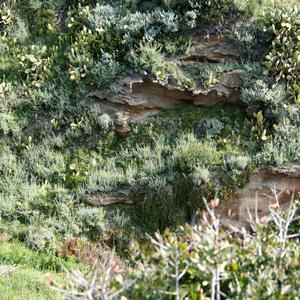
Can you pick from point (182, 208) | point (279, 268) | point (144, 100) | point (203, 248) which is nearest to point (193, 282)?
point (203, 248)

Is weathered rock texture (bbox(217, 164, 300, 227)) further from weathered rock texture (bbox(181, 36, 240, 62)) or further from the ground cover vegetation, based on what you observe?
weathered rock texture (bbox(181, 36, 240, 62))

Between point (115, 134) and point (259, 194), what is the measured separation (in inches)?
102

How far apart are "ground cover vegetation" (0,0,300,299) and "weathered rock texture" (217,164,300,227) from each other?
130 mm

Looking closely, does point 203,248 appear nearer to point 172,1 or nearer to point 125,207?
point 125,207

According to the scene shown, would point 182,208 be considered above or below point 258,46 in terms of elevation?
below

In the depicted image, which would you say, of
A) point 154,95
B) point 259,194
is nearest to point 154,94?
point 154,95

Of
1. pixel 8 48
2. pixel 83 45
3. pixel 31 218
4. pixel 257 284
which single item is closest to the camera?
pixel 257 284

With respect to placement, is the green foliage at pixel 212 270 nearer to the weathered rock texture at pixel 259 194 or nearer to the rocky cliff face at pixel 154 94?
the weathered rock texture at pixel 259 194

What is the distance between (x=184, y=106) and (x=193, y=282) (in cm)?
642

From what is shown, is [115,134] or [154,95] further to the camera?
[154,95]

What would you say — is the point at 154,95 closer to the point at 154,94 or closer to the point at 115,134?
the point at 154,94

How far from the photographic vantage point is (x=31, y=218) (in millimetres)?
8492

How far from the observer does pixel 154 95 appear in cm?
988

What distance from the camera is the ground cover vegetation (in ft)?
27.6
